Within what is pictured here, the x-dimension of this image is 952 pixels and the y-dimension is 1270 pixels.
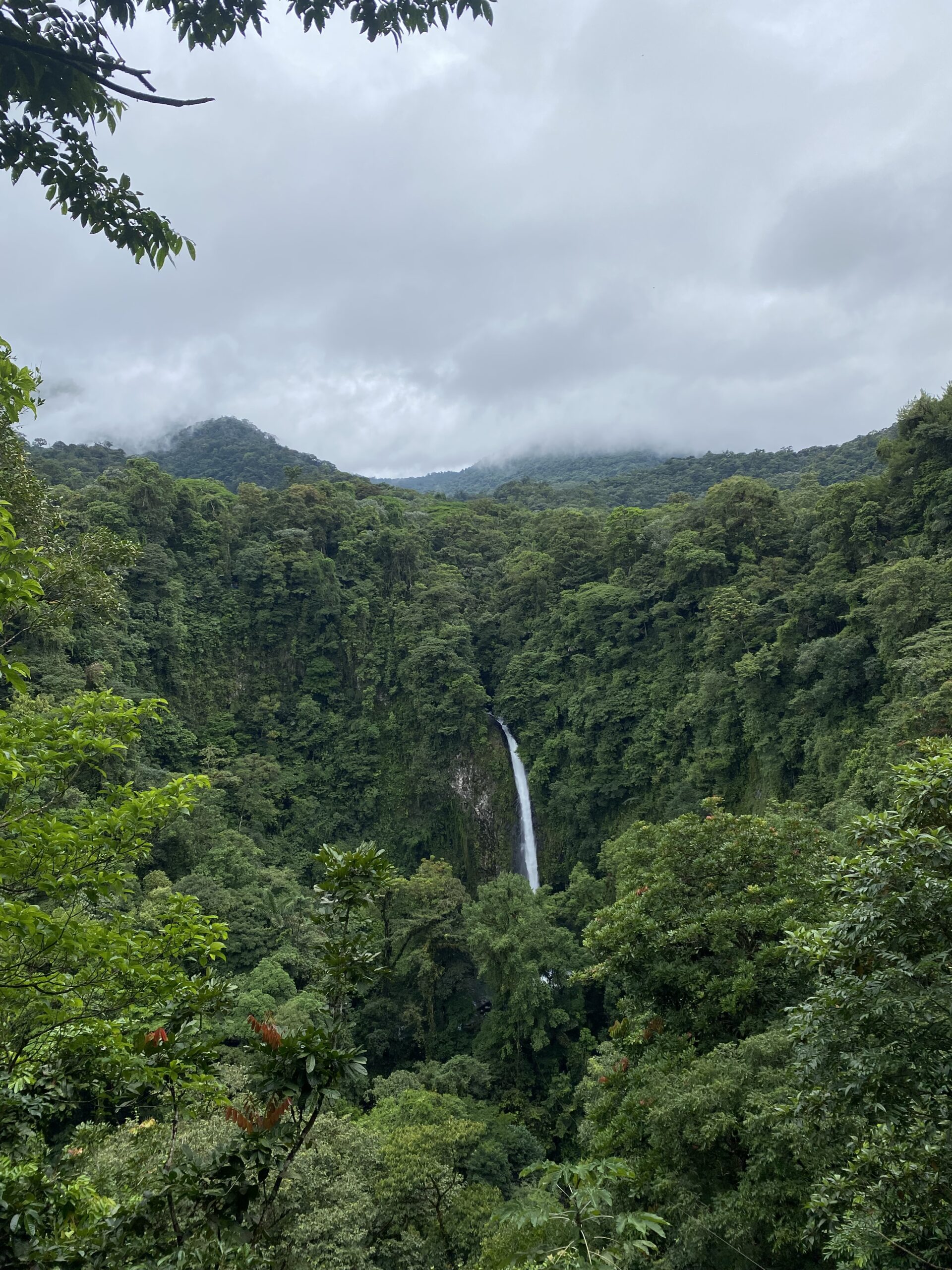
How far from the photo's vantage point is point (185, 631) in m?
27.0

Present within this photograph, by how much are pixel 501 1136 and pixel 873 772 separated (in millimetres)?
10007

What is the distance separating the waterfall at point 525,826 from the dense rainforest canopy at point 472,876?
45 cm

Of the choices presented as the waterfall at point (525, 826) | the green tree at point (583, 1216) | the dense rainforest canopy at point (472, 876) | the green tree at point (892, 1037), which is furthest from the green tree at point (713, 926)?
the waterfall at point (525, 826)

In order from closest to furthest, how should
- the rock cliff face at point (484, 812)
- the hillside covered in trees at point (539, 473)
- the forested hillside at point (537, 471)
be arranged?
the rock cliff face at point (484, 812)
the hillside covered in trees at point (539, 473)
the forested hillside at point (537, 471)

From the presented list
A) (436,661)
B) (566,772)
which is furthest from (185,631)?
(566,772)

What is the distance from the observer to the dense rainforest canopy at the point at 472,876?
3236mm

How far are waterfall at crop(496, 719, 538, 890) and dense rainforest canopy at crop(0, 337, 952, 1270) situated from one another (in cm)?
45

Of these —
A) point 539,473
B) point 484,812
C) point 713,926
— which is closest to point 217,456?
point 539,473

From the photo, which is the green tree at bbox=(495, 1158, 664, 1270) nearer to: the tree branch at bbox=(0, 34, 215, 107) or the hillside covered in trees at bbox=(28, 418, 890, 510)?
the tree branch at bbox=(0, 34, 215, 107)

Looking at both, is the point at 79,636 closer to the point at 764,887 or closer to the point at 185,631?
the point at 185,631

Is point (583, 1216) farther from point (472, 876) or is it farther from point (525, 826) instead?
point (472, 876)

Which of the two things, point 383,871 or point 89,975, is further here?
point 89,975

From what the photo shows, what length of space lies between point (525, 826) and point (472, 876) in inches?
120

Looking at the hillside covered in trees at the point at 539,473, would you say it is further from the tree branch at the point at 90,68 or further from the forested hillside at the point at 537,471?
the tree branch at the point at 90,68
